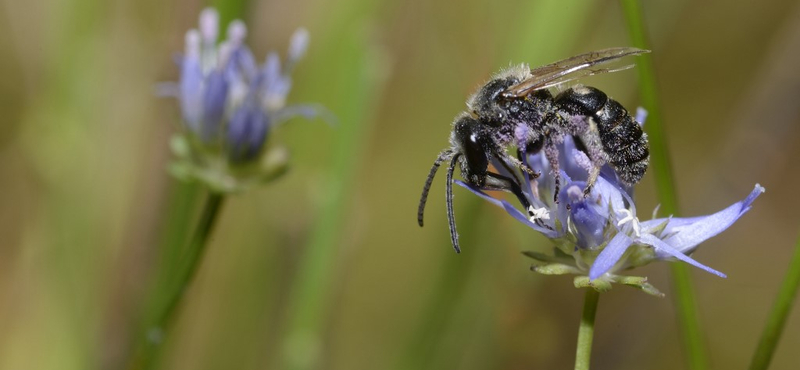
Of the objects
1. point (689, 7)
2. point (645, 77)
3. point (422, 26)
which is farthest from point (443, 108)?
point (645, 77)

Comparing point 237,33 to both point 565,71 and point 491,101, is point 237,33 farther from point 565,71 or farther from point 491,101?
point 565,71

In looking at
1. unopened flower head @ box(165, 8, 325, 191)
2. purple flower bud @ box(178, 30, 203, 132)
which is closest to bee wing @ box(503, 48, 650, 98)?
unopened flower head @ box(165, 8, 325, 191)

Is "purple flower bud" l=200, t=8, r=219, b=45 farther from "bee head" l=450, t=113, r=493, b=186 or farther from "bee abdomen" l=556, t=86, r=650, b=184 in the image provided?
"bee abdomen" l=556, t=86, r=650, b=184

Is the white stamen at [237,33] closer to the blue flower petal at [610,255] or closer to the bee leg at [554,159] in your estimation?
the bee leg at [554,159]

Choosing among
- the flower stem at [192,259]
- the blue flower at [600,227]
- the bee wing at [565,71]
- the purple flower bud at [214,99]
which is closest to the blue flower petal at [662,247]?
the blue flower at [600,227]

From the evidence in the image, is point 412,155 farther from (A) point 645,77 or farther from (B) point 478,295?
(A) point 645,77

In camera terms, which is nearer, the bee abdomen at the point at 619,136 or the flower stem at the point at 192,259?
the bee abdomen at the point at 619,136

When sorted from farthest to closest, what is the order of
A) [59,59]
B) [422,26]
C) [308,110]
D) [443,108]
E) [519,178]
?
[422,26], [443,108], [59,59], [308,110], [519,178]
